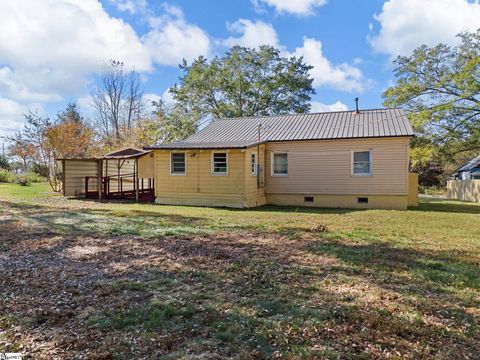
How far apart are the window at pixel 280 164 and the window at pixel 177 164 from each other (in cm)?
391

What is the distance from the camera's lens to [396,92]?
70.9 ft

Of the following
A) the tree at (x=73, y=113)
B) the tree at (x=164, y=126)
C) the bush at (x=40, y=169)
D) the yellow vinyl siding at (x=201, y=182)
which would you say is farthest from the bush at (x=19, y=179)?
the yellow vinyl siding at (x=201, y=182)

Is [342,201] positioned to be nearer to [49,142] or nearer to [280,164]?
[280,164]

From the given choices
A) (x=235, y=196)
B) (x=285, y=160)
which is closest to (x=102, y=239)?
(x=235, y=196)

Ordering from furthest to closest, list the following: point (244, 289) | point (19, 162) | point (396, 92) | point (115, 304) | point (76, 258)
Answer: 1. point (19, 162)
2. point (396, 92)
3. point (76, 258)
4. point (244, 289)
5. point (115, 304)

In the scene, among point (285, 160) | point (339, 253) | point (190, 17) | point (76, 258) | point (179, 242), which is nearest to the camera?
point (76, 258)

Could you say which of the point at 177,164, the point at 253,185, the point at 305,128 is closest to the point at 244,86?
the point at 305,128

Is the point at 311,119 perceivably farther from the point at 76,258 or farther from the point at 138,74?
the point at 138,74

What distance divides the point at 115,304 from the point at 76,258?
87.7 inches

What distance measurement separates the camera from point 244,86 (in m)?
27.9

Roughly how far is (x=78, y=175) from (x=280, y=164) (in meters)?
10.7

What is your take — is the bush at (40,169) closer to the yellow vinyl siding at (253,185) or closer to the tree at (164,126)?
the tree at (164,126)

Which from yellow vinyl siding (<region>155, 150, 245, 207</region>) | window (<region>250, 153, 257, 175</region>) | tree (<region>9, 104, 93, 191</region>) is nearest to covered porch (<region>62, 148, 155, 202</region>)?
yellow vinyl siding (<region>155, 150, 245, 207</region>)

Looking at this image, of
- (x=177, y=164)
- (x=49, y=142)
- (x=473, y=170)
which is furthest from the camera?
(x=473, y=170)
